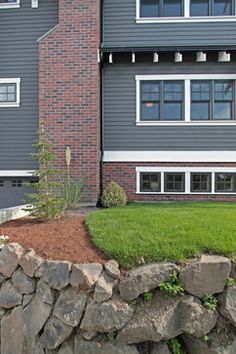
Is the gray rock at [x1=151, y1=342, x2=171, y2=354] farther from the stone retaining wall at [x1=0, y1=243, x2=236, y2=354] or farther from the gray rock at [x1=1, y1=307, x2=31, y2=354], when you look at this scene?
the gray rock at [x1=1, y1=307, x2=31, y2=354]

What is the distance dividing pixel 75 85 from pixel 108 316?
7.10 meters

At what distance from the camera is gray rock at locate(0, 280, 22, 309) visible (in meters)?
4.06

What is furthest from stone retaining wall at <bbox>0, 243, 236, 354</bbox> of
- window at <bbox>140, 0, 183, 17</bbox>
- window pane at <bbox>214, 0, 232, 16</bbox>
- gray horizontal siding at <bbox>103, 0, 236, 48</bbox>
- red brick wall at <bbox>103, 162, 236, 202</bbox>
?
window pane at <bbox>214, 0, 232, 16</bbox>

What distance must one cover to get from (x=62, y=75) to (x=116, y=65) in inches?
73.9

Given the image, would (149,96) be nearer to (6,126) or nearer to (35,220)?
(6,126)

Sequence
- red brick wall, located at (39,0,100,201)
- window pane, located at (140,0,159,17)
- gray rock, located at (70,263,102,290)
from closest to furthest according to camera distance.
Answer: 1. gray rock, located at (70,263,102,290)
2. red brick wall, located at (39,0,100,201)
3. window pane, located at (140,0,159,17)

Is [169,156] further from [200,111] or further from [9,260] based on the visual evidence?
[9,260]

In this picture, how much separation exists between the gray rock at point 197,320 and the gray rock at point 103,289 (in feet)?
2.96

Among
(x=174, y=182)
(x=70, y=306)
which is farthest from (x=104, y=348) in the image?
(x=174, y=182)

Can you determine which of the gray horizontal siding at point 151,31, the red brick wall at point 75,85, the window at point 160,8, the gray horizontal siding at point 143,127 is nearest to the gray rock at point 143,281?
the red brick wall at point 75,85

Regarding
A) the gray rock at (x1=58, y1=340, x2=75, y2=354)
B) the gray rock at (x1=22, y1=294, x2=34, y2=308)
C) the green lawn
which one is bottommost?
the gray rock at (x1=58, y1=340, x2=75, y2=354)

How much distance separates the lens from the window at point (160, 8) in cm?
995

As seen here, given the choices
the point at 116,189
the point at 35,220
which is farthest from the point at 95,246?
the point at 116,189

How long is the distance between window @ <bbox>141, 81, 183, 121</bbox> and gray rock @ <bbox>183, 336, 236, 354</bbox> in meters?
7.35
